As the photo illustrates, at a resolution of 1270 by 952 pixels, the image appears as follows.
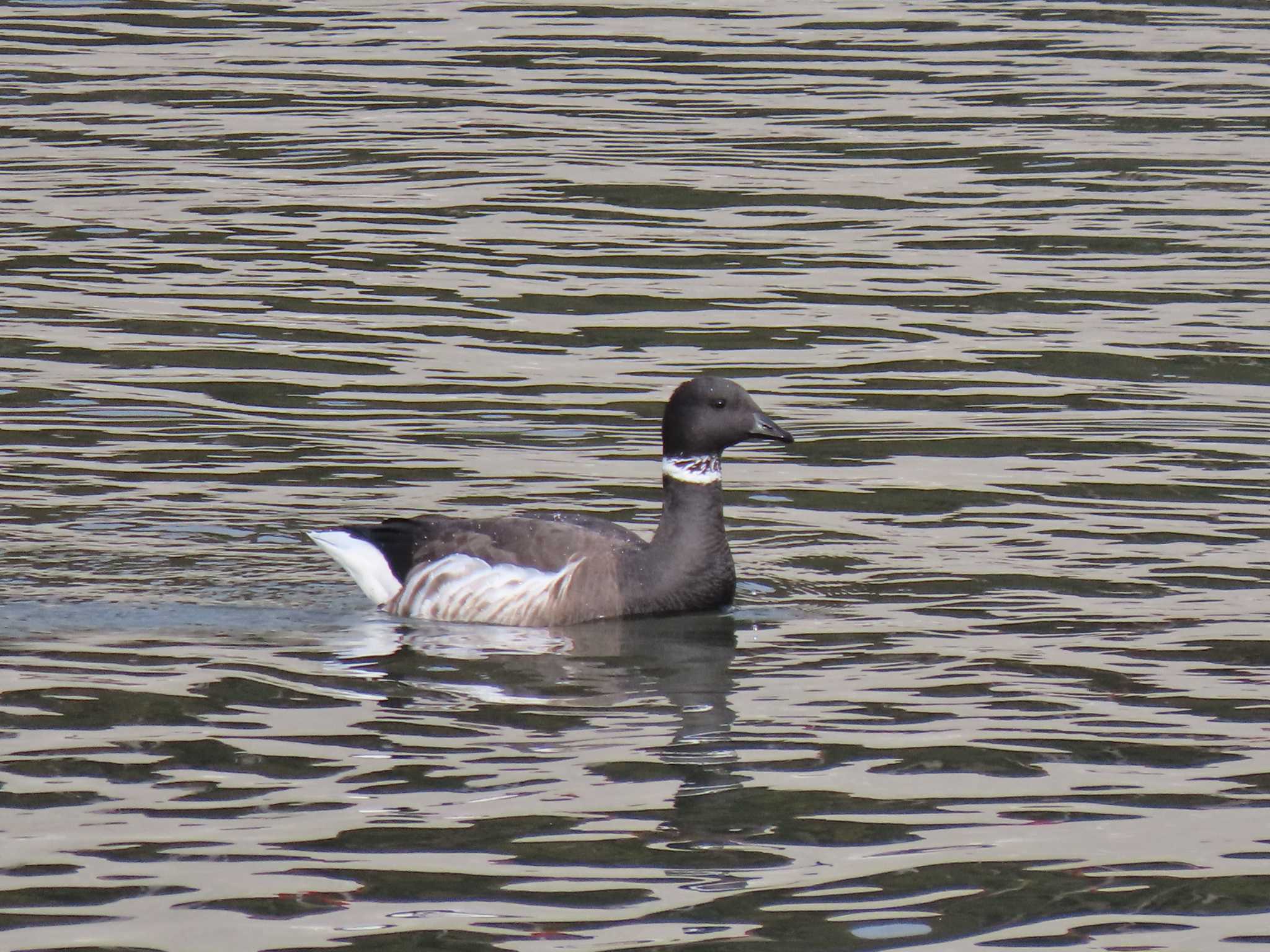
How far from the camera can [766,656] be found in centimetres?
1146

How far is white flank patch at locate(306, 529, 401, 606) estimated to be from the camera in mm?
12422

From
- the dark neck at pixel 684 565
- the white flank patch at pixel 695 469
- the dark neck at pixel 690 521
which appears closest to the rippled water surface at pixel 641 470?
the dark neck at pixel 684 565

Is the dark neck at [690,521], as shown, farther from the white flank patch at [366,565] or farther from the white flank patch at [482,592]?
the white flank patch at [366,565]

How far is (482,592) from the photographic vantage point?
40.8 feet

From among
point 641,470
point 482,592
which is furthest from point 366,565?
point 641,470

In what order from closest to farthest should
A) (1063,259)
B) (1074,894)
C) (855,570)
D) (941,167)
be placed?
(1074,894)
(855,570)
(1063,259)
(941,167)

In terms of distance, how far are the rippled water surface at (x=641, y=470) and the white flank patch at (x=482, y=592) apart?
0.71 feet

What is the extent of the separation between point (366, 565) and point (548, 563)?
3.01ft

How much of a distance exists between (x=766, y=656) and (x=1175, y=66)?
1790 cm

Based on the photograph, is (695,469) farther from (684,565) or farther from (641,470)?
(641,470)

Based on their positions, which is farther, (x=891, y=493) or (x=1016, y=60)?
(x=1016, y=60)

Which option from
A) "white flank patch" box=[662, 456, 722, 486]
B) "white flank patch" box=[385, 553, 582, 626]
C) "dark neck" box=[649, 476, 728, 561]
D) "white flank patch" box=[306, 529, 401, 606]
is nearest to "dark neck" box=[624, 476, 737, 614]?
"dark neck" box=[649, 476, 728, 561]

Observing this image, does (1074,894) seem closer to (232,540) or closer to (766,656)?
(766,656)

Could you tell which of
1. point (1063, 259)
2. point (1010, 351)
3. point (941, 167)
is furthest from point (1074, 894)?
point (941, 167)
